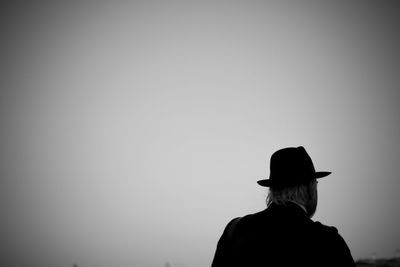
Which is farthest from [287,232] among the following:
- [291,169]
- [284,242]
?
[291,169]

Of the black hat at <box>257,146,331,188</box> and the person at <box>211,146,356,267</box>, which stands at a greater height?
the black hat at <box>257,146,331,188</box>

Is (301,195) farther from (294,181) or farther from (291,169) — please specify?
(291,169)

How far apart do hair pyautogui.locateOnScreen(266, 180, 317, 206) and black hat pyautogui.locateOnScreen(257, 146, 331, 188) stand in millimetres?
42

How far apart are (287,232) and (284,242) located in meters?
0.08

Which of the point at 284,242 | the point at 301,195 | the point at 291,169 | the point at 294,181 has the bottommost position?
the point at 284,242

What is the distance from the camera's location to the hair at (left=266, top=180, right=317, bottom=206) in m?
2.43

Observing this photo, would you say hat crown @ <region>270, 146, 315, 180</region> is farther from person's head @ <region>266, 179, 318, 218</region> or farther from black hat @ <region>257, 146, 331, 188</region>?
person's head @ <region>266, 179, 318, 218</region>

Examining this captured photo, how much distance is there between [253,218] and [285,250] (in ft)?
1.22

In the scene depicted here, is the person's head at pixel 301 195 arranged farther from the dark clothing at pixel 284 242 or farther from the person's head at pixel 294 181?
the dark clothing at pixel 284 242

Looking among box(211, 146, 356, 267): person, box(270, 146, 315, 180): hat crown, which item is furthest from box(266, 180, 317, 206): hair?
box(270, 146, 315, 180): hat crown

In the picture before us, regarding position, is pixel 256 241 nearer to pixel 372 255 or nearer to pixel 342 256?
pixel 342 256

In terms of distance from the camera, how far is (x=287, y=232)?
2.05 m

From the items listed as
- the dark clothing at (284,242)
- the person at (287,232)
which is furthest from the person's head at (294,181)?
the dark clothing at (284,242)

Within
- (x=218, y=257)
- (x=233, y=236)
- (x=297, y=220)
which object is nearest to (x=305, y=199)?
(x=297, y=220)
